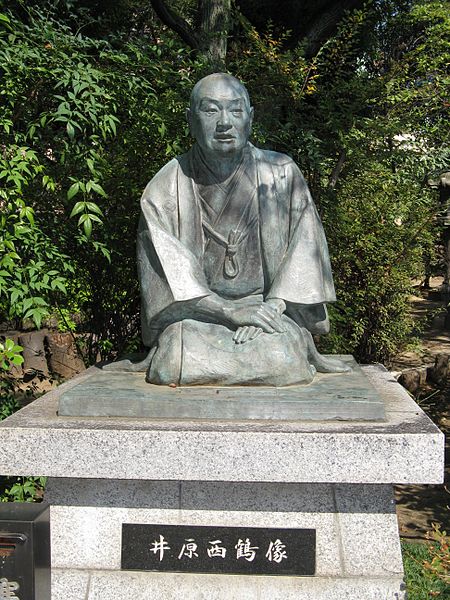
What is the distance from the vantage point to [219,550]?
2660 millimetres

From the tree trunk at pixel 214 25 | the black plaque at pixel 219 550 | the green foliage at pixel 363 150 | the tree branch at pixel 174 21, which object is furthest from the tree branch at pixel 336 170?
the black plaque at pixel 219 550

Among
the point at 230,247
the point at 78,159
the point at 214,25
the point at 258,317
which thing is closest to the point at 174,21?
the point at 214,25

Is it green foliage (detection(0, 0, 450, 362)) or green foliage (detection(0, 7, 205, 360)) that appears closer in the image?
green foliage (detection(0, 7, 205, 360))

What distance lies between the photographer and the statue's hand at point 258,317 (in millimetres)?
2953

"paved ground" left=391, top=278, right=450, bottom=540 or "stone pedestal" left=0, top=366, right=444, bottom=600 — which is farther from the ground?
"stone pedestal" left=0, top=366, right=444, bottom=600

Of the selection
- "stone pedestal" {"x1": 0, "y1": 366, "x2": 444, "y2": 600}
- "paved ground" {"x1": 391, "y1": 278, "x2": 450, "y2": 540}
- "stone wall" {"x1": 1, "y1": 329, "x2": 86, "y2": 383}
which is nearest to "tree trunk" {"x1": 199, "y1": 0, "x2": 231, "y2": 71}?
"stone wall" {"x1": 1, "y1": 329, "x2": 86, "y2": 383}

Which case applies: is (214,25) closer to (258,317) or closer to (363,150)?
(363,150)

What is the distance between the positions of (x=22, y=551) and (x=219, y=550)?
2.61 ft

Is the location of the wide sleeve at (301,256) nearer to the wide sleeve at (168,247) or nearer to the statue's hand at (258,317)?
the statue's hand at (258,317)

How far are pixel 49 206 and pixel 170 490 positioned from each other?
7.76 ft

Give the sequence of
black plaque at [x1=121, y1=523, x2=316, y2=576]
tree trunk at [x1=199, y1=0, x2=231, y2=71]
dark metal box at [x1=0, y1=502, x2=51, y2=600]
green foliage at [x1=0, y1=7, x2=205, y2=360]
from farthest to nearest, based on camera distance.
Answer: tree trunk at [x1=199, y1=0, x2=231, y2=71] → green foliage at [x1=0, y1=7, x2=205, y2=360] → black plaque at [x1=121, y1=523, x2=316, y2=576] → dark metal box at [x1=0, y1=502, x2=51, y2=600]

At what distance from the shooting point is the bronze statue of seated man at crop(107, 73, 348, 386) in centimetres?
292

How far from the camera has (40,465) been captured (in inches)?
104

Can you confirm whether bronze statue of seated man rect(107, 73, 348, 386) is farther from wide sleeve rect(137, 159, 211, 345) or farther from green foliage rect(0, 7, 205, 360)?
green foliage rect(0, 7, 205, 360)
